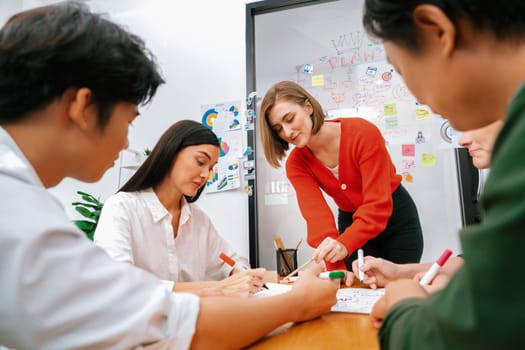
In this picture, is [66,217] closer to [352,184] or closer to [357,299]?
[357,299]

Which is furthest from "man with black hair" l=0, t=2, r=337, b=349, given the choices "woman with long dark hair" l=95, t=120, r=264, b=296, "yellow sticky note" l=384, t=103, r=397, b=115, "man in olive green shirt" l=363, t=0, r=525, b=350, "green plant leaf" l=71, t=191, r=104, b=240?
"green plant leaf" l=71, t=191, r=104, b=240

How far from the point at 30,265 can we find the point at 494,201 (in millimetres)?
455

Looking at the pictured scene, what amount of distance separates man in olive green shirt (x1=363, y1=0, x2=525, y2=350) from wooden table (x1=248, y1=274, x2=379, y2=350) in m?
0.12

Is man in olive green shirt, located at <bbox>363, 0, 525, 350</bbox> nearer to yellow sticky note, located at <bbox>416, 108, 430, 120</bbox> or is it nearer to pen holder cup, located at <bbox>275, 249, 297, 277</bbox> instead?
pen holder cup, located at <bbox>275, 249, 297, 277</bbox>

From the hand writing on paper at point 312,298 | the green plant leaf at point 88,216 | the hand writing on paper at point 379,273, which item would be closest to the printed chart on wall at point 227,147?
the green plant leaf at point 88,216

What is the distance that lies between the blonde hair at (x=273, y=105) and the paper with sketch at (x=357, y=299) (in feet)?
2.55

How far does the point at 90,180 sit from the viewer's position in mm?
672

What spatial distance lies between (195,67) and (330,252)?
178 centimetres

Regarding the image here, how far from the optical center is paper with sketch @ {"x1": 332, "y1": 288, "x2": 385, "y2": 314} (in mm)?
813

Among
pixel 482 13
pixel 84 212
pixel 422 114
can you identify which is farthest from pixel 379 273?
pixel 84 212

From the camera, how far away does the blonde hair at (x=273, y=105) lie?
5.01 feet

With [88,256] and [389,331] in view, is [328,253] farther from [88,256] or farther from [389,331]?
[88,256]

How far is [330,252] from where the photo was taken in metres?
1.27

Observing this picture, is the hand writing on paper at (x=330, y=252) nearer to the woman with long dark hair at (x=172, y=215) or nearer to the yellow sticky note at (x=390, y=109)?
the woman with long dark hair at (x=172, y=215)
